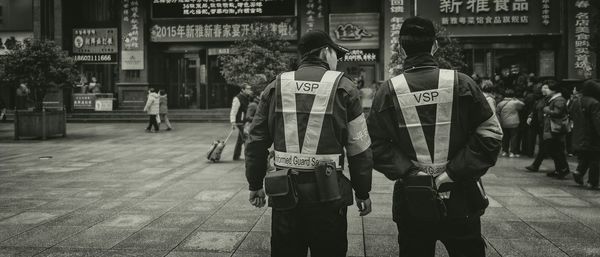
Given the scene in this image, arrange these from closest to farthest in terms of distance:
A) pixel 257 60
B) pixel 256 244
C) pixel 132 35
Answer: pixel 256 244 < pixel 257 60 < pixel 132 35

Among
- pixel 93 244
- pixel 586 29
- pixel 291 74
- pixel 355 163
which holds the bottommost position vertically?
pixel 93 244

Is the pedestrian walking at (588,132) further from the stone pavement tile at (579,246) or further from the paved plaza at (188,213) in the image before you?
the stone pavement tile at (579,246)

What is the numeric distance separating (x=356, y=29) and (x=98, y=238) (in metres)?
20.4

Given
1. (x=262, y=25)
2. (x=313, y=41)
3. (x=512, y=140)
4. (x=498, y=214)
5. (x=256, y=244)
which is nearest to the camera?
(x=313, y=41)

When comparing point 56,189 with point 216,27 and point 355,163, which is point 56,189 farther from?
point 216,27

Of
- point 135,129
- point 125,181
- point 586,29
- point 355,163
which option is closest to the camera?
point 355,163

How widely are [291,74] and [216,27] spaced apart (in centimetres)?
2282

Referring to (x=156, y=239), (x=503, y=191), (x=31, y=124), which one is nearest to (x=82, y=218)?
(x=156, y=239)

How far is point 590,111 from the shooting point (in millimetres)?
7805

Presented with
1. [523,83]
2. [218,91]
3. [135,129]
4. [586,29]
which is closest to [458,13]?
[586,29]

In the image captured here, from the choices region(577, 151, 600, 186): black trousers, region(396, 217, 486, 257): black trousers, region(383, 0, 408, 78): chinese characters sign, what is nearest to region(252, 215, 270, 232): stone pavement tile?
region(396, 217, 486, 257): black trousers

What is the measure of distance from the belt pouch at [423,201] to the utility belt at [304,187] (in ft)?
1.29

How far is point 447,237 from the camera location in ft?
9.37

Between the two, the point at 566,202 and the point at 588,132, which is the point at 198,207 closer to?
the point at 566,202
